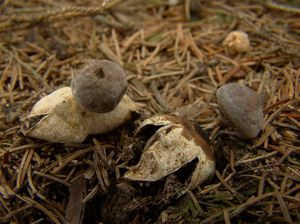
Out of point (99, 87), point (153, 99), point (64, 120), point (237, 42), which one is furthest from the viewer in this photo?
point (237, 42)

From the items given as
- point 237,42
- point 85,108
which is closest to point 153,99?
point 85,108

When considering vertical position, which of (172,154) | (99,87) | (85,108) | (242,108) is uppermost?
(99,87)

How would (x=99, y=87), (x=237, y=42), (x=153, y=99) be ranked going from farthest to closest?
(x=237, y=42) < (x=153, y=99) < (x=99, y=87)

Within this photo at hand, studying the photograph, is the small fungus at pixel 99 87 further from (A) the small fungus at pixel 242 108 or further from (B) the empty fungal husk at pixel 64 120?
(A) the small fungus at pixel 242 108

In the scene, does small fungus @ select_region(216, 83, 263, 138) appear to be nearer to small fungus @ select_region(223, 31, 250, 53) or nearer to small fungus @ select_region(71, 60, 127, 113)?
small fungus @ select_region(71, 60, 127, 113)

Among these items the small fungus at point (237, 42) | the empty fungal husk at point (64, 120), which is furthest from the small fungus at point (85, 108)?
the small fungus at point (237, 42)

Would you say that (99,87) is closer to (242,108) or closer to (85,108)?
(85,108)
